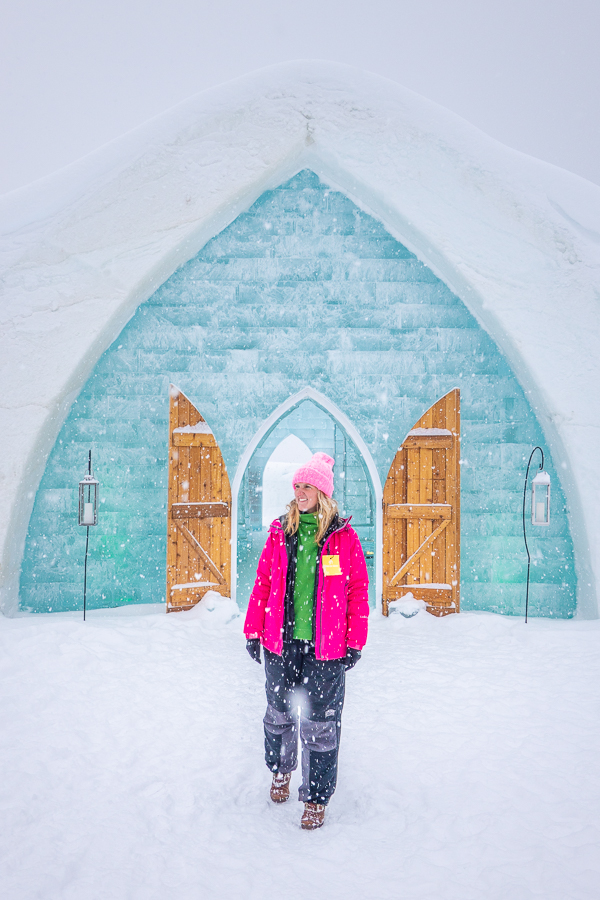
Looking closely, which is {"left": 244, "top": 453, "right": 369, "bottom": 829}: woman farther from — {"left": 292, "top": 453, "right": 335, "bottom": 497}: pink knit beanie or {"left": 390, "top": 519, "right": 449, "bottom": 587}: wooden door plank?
{"left": 390, "top": 519, "right": 449, "bottom": 587}: wooden door plank

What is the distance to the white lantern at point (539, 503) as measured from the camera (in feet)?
16.6

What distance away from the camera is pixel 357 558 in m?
2.38

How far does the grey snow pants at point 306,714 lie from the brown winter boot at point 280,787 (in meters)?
0.05

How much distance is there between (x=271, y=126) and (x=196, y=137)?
2.44 feet

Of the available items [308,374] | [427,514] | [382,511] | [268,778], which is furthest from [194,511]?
[268,778]

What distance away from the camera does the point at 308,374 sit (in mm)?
5586

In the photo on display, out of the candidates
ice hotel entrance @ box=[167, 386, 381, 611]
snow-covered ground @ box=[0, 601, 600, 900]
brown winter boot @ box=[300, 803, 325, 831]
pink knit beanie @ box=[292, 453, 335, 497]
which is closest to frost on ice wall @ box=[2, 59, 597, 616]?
ice hotel entrance @ box=[167, 386, 381, 611]

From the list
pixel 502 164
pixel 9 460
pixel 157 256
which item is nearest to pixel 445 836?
pixel 9 460

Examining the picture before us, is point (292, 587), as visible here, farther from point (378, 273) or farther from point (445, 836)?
point (378, 273)

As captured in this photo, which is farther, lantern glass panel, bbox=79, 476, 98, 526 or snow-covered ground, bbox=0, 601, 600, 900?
lantern glass panel, bbox=79, 476, 98, 526

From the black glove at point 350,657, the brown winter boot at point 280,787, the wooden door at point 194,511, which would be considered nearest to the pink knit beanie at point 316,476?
the black glove at point 350,657

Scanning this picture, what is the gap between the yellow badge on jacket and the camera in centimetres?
232

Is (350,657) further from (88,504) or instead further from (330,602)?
(88,504)

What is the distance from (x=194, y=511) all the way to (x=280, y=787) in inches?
132
